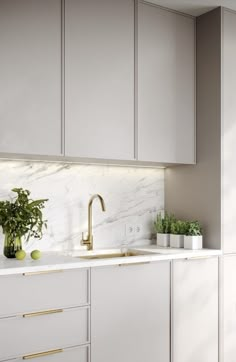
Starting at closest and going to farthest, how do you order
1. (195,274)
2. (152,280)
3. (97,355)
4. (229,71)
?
(97,355)
(152,280)
(195,274)
(229,71)

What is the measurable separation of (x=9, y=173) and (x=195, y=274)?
1.37 meters

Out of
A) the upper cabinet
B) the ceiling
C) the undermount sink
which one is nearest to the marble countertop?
the undermount sink

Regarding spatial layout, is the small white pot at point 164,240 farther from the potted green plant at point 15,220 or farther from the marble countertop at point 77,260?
the potted green plant at point 15,220

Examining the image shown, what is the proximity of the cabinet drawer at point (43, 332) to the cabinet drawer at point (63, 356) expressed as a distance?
0.07ft

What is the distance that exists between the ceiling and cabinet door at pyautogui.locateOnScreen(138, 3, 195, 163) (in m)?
0.06

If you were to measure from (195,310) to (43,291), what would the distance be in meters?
1.14

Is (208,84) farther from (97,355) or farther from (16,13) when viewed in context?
(97,355)

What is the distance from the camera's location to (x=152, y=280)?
296cm

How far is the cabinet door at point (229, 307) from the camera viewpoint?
10.9 feet

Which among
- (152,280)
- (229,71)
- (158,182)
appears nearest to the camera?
(152,280)

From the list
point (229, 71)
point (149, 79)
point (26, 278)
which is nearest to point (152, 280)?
point (26, 278)

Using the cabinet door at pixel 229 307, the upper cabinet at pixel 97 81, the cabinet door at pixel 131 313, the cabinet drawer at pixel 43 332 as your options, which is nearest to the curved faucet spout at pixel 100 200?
the upper cabinet at pixel 97 81

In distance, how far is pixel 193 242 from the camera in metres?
3.29

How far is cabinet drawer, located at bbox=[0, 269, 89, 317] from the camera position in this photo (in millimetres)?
2412
